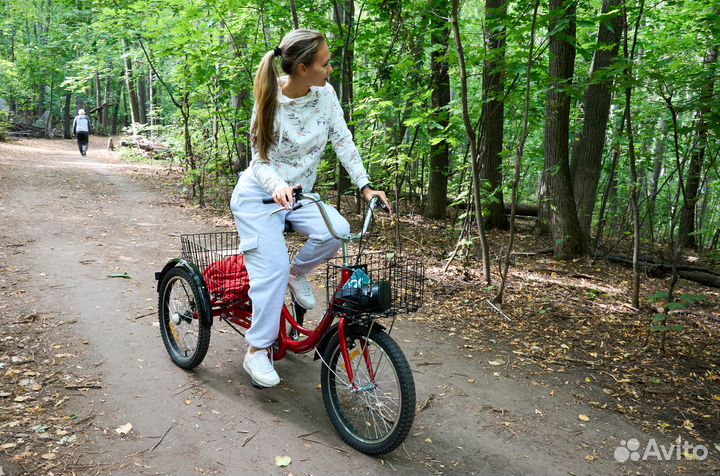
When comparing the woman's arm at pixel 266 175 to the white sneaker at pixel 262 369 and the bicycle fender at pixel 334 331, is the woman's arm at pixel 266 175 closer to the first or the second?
the bicycle fender at pixel 334 331

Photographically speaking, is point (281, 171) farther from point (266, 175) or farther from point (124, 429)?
point (124, 429)

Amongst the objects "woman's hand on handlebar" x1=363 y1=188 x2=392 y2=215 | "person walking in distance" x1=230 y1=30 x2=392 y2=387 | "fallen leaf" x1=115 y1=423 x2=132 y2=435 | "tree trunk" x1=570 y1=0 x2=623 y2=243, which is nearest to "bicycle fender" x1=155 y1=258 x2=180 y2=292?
"person walking in distance" x1=230 y1=30 x2=392 y2=387

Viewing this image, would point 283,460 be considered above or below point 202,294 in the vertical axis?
below

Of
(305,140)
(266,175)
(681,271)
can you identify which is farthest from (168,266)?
(681,271)

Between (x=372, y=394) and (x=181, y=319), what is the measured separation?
158cm

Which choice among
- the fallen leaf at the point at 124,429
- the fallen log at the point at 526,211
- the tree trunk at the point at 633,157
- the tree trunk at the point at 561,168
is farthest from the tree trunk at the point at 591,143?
the fallen leaf at the point at 124,429

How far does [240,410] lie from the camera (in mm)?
3070

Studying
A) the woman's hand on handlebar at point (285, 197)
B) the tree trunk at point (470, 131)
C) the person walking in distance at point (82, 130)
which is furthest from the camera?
the person walking in distance at point (82, 130)

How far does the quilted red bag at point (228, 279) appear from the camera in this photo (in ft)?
10.9

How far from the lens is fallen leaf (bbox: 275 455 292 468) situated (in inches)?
102

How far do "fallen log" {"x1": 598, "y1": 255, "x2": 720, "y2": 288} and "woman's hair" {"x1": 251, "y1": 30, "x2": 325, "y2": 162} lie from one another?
6.49 metres

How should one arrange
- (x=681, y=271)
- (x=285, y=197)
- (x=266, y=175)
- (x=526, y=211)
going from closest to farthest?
1. (x=285, y=197)
2. (x=266, y=175)
3. (x=681, y=271)
4. (x=526, y=211)

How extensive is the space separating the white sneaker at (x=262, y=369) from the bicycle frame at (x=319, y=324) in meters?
0.17

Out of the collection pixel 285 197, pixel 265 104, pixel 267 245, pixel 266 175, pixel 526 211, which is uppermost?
pixel 265 104
